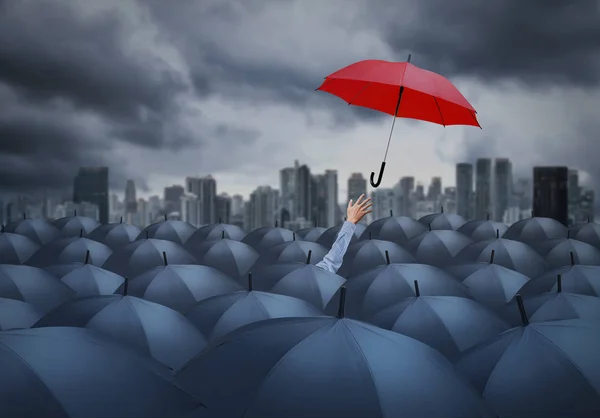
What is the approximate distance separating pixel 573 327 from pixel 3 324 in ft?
25.9

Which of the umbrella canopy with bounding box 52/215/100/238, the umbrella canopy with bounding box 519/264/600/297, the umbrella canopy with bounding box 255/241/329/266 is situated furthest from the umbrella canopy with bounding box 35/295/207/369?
the umbrella canopy with bounding box 52/215/100/238

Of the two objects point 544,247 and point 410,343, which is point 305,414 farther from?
point 544,247

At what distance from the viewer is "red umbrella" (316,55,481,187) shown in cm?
1493

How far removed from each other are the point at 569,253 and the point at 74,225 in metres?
20.0

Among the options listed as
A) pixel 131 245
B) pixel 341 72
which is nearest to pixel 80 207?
pixel 131 245

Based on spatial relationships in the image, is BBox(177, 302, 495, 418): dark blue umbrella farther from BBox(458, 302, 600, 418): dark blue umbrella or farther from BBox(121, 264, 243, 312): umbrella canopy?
BBox(121, 264, 243, 312): umbrella canopy

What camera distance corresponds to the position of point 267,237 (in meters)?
26.2

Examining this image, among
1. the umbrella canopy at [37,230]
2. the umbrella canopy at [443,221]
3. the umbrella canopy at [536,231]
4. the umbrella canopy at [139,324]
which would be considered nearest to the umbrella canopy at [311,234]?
the umbrella canopy at [443,221]

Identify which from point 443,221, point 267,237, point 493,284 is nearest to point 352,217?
point 493,284

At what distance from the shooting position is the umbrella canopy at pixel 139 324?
34.8ft

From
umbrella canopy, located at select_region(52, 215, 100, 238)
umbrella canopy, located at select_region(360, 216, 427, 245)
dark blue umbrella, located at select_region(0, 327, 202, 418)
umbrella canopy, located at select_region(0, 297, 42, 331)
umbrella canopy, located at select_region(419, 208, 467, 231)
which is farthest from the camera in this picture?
umbrella canopy, located at select_region(52, 215, 100, 238)

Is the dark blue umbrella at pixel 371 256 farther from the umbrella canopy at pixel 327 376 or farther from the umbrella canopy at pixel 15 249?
the umbrella canopy at pixel 327 376

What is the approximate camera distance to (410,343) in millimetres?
6637

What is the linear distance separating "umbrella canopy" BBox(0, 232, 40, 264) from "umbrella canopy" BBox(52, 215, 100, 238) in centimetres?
532
